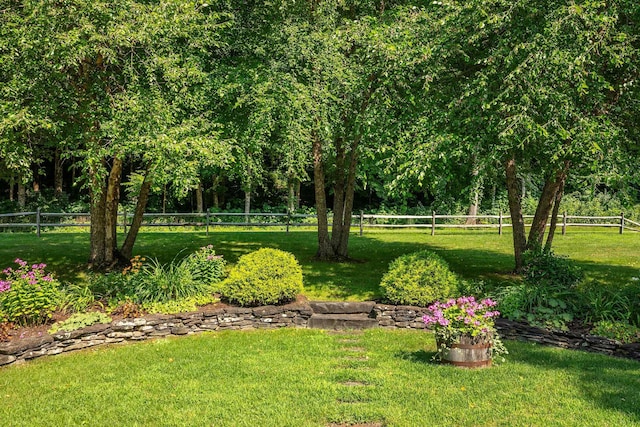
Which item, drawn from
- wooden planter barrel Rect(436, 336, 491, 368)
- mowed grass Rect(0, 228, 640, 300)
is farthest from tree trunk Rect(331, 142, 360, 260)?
wooden planter barrel Rect(436, 336, 491, 368)

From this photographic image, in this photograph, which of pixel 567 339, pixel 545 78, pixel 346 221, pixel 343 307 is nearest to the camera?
pixel 567 339

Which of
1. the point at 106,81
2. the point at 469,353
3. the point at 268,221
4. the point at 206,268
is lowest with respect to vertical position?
the point at 469,353

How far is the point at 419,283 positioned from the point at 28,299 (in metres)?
5.62

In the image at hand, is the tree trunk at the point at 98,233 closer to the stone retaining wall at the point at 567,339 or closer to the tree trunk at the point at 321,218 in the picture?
the tree trunk at the point at 321,218

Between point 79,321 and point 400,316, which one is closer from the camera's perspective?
point 79,321

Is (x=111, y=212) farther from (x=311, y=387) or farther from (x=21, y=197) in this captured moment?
(x=21, y=197)

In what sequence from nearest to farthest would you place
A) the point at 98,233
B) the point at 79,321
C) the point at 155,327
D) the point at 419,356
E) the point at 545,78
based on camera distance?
the point at 419,356
the point at 79,321
the point at 545,78
the point at 155,327
the point at 98,233

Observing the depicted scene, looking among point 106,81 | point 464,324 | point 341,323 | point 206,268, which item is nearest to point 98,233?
point 206,268

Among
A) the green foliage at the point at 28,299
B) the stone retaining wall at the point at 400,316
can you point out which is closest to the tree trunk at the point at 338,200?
the stone retaining wall at the point at 400,316

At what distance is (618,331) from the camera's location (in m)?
7.23

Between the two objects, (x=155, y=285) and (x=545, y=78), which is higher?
(x=545, y=78)

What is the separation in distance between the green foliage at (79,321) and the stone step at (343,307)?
3.20 meters

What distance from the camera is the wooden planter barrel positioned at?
6309 millimetres

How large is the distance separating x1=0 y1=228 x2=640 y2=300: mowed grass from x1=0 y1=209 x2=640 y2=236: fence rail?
428 mm
